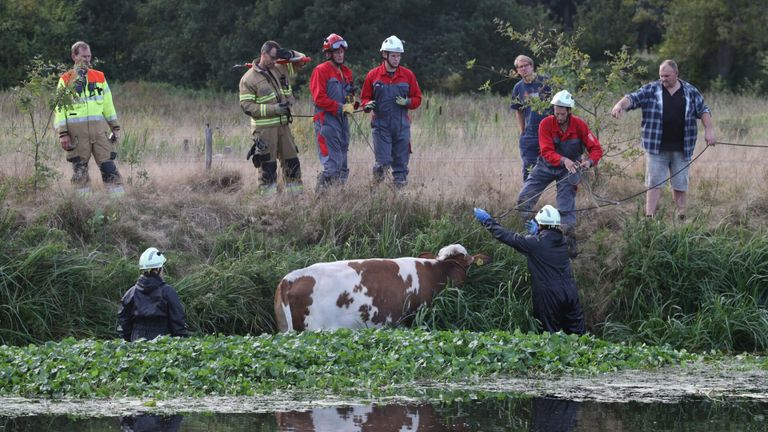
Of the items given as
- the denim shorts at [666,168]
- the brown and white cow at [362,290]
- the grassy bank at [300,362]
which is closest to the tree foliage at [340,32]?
the denim shorts at [666,168]

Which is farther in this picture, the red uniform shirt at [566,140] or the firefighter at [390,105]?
the firefighter at [390,105]

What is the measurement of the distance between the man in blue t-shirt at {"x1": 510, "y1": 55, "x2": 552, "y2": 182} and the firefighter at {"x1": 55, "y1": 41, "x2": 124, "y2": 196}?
17.2 ft

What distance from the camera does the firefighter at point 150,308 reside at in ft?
41.3

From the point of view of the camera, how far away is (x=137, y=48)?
4606 centimetres

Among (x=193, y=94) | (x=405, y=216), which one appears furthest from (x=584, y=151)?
(x=193, y=94)

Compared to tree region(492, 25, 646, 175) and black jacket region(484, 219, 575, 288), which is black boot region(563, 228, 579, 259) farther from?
tree region(492, 25, 646, 175)

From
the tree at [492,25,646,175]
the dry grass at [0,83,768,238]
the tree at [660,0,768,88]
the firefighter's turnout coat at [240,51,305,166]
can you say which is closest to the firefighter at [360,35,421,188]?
the dry grass at [0,83,768,238]

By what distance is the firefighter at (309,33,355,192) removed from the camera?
16.3 metres

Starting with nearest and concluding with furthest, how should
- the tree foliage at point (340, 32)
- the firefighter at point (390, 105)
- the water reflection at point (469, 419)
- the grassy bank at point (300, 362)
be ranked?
the water reflection at point (469, 419), the grassy bank at point (300, 362), the firefighter at point (390, 105), the tree foliage at point (340, 32)

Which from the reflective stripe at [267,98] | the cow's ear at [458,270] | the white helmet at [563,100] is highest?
the white helmet at [563,100]

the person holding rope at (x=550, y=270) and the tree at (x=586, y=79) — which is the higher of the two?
the tree at (x=586, y=79)

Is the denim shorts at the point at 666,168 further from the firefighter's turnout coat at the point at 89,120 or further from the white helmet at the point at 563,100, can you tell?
the firefighter's turnout coat at the point at 89,120

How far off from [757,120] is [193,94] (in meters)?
20.3

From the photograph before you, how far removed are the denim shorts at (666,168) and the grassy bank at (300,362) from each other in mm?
3558
